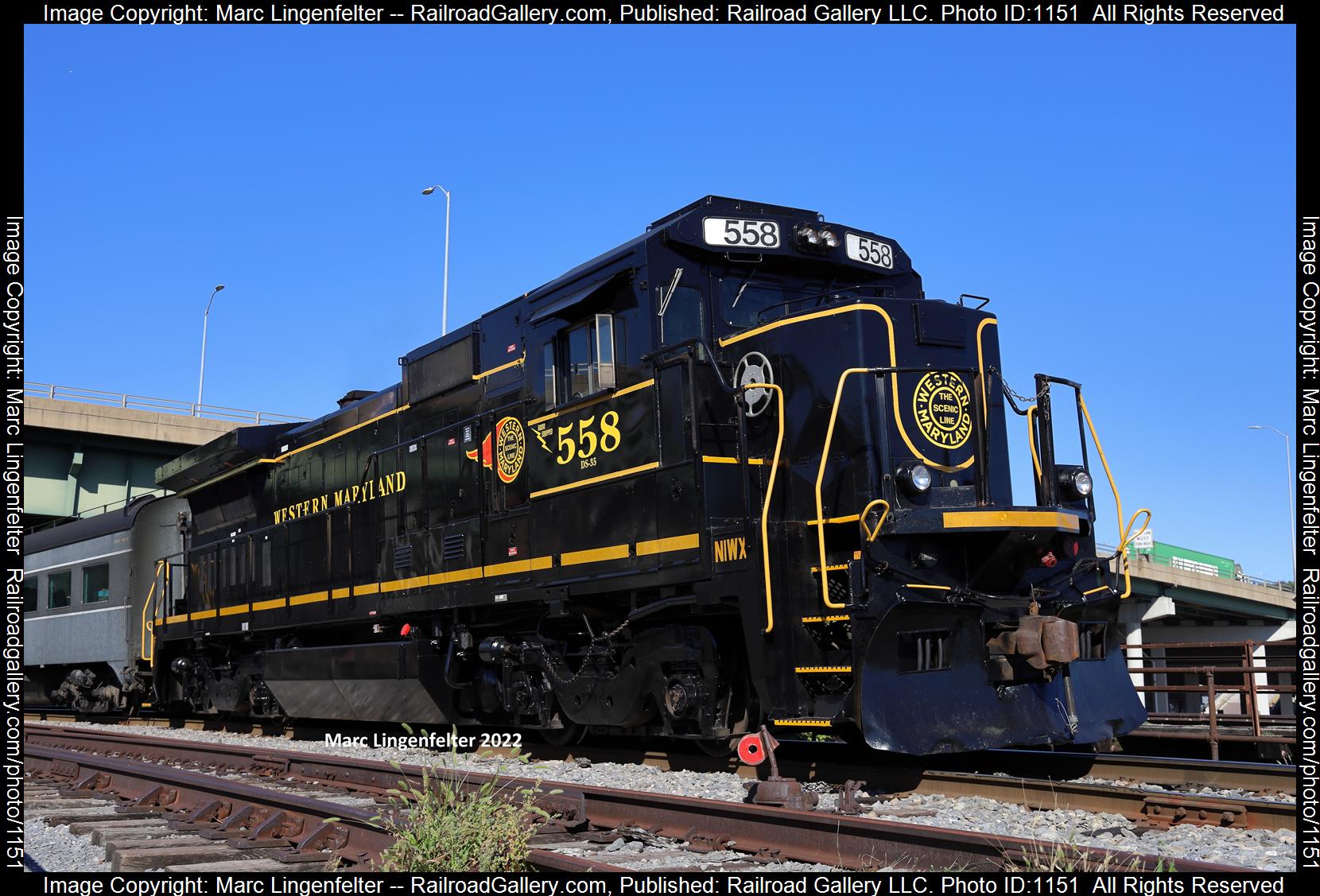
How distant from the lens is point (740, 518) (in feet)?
28.0

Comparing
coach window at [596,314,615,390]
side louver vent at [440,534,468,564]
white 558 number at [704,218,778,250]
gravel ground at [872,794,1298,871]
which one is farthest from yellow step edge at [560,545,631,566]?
gravel ground at [872,794,1298,871]

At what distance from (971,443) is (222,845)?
5453 millimetres

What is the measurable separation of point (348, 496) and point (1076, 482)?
324 inches

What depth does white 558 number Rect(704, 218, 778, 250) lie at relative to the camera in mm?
8961

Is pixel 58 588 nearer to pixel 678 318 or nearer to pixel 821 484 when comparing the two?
pixel 678 318

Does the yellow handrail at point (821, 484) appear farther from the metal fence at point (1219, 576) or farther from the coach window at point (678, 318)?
the metal fence at point (1219, 576)

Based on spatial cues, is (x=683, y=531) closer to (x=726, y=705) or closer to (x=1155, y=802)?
(x=726, y=705)

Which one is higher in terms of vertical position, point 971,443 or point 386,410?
point 386,410

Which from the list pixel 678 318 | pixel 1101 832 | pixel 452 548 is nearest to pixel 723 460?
pixel 678 318

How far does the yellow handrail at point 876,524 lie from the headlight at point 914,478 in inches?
9.7

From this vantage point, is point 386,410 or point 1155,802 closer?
point 1155,802
